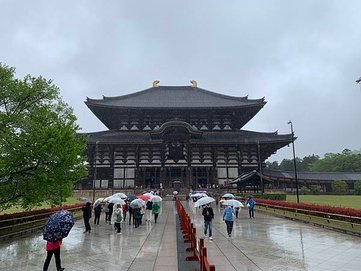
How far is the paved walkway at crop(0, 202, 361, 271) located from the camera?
8602 millimetres

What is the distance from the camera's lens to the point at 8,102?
15.0 m

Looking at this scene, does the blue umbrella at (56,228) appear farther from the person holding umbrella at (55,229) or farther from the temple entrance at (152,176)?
the temple entrance at (152,176)

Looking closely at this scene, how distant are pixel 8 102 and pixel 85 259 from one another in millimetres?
9855

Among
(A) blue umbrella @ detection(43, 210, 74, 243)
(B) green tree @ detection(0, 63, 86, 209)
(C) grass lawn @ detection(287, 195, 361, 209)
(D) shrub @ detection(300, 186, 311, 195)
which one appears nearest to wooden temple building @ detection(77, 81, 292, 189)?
(D) shrub @ detection(300, 186, 311, 195)

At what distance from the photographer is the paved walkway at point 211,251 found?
8602 millimetres

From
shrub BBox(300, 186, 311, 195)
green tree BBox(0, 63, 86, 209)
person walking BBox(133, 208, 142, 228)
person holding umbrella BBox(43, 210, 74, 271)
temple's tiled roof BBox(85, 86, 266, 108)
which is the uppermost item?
temple's tiled roof BBox(85, 86, 266, 108)

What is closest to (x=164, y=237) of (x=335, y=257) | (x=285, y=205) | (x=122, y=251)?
(x=122, y=251)

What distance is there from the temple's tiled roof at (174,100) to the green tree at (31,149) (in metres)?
34.8

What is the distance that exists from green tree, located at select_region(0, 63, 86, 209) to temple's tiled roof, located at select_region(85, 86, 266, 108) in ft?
114

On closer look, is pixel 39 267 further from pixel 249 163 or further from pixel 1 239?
pixel 249 163

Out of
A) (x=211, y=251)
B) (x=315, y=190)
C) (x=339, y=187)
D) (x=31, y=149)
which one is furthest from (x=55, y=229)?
(x=339, y=187)

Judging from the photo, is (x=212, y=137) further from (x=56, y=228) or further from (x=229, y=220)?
(x=56, y=228)

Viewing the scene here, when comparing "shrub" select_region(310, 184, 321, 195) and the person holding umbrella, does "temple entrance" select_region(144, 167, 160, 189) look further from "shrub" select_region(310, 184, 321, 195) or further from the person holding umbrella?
the person holding umbrella

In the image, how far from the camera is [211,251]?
34.5 feet
